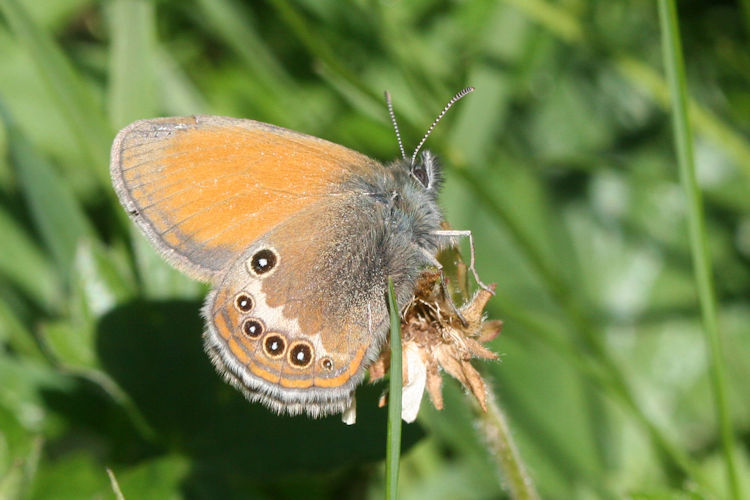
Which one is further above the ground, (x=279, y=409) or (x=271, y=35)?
(x=271, y=35)

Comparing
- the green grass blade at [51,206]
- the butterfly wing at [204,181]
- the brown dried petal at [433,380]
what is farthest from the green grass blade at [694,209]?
the green grass blade at [51,206]

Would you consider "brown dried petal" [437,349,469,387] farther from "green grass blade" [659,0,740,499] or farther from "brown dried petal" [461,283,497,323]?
"green grass blade" [659,0,740,499]

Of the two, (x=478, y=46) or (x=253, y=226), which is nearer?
(x=253, y=226)

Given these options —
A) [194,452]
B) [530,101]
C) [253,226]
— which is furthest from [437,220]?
[530,101]

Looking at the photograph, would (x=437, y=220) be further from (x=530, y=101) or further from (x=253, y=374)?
(x=530, y=101)

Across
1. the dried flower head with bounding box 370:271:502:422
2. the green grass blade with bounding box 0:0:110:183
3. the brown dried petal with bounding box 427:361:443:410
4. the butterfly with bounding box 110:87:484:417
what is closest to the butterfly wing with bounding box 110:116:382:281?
the butterfly with bounding box 110:87:484:417

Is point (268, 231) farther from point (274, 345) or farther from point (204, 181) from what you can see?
point (274, 345)

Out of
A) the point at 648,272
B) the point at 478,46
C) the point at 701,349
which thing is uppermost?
the point at 478,46
